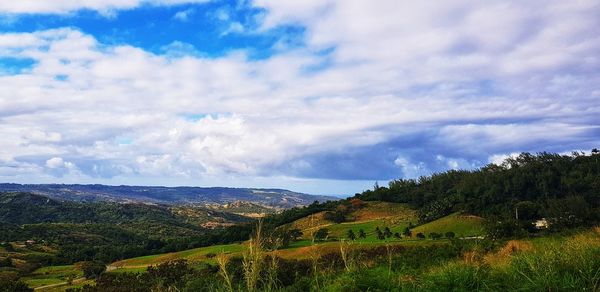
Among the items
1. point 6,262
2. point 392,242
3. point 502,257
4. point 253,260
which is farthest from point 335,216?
point 253,260

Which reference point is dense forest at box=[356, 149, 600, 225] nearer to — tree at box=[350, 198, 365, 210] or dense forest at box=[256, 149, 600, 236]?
dense forest at box=[256, 149, 600, 236]

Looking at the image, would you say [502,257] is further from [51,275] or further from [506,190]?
[506,190]

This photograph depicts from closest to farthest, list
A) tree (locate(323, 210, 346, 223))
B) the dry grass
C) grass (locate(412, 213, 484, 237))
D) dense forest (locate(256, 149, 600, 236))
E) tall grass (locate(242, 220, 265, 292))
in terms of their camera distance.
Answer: tall grass (locate(242, 220, 265, 292)) → the dry grass → grass (locate(412, 213, 484, 237)) → dense forest (locate(256, 149, 600, 236)) → tree (locate(323, 210, 346, 223))

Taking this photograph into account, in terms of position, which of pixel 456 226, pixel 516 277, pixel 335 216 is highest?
pixel 516 277

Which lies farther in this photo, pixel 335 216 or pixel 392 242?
pixel 335 216

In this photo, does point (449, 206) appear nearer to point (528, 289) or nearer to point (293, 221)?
point (293, 221)

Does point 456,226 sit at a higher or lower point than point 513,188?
lower

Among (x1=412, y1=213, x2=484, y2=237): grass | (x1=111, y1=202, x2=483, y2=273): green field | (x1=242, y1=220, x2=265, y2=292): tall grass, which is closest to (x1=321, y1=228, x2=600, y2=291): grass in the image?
(x1=242, y1=220, x2=265, y2=292): tall grass

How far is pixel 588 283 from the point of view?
893 cm

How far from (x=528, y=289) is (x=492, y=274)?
1745 mm

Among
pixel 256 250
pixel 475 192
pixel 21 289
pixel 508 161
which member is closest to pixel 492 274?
pixel 256 250

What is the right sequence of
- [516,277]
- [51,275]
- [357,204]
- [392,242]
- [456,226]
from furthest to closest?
[357,204]
[456,226]
[51,275]
[392,242]
[516,277]

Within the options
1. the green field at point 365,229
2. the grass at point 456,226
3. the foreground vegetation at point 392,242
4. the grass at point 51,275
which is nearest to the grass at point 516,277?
the foreground vegetation at point 392,242

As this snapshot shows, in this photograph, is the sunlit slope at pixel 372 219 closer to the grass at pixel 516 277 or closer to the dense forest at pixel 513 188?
the dense forest at pixel 513 188
